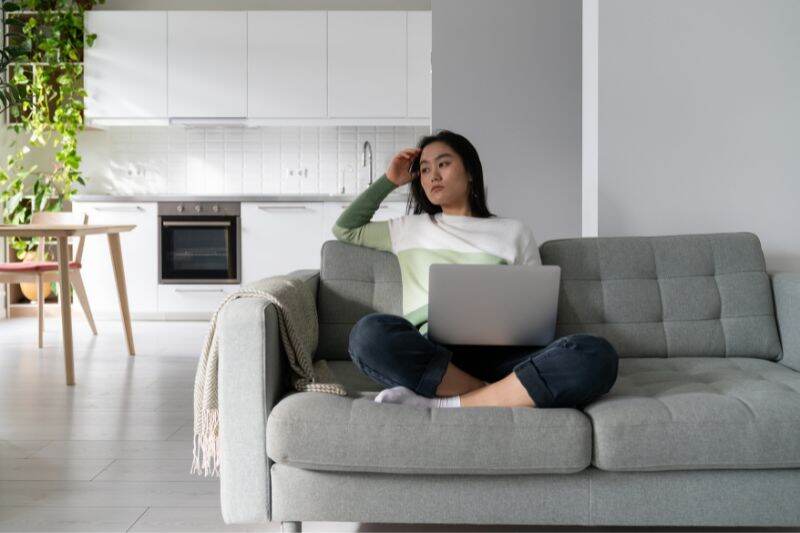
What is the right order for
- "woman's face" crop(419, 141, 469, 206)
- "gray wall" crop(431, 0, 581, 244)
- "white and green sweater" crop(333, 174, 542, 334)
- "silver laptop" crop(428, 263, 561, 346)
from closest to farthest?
"silver laptop" crop(428, 263, 561, 346)
"white and green sweater" crop(333, 174, 542, 334)
"woman's face" crop(419, 141, 469, 206)
"gray wall" crop(431, 0, 581, 244)

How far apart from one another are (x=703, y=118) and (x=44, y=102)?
5.09 metres

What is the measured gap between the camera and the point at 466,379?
210cm

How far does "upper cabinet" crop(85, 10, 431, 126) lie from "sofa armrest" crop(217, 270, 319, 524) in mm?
4546

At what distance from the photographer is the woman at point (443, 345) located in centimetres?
193

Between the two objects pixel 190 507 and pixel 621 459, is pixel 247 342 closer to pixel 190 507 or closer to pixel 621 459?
pixel 190 507

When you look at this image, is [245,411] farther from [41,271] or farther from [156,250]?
[156,250]

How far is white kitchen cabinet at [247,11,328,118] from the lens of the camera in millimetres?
6262

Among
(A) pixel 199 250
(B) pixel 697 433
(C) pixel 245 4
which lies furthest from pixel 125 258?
(B) pixel 697 433

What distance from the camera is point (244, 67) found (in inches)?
247

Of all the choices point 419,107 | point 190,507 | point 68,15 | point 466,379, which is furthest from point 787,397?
point 68,15

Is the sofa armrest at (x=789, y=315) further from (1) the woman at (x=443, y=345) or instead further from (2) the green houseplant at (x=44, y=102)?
(2) the green houseplant at (x=44, y=102)

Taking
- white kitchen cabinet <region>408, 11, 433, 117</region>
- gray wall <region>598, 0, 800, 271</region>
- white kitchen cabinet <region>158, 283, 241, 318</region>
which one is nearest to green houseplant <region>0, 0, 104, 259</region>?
white kitchen cabinet <region>158, 283, 241, 318</region>

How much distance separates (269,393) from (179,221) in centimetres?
444

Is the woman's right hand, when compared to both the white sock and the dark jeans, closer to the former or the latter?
the dark jeans
